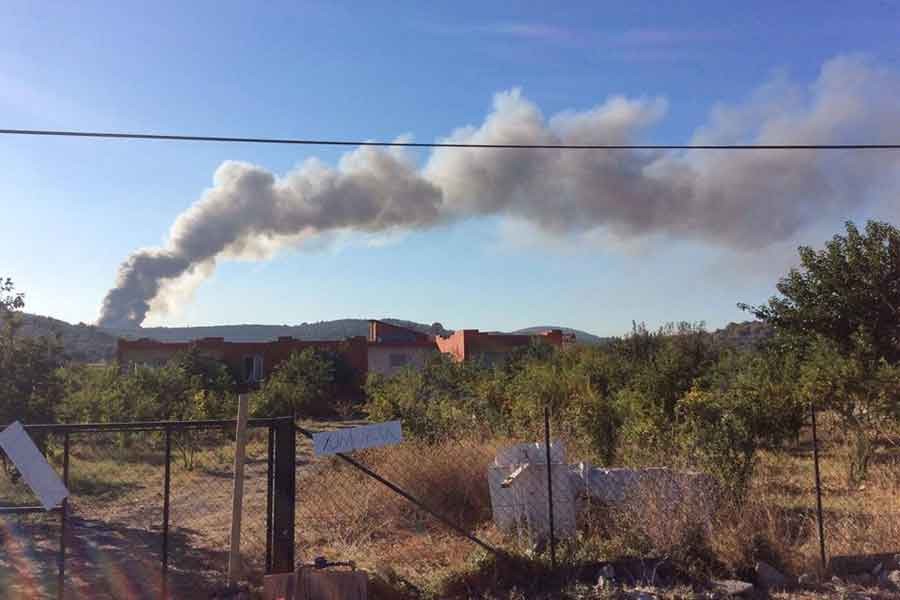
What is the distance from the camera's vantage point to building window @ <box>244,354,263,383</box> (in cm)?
4097

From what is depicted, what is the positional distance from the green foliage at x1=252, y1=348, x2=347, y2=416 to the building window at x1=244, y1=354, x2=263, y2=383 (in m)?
6.53

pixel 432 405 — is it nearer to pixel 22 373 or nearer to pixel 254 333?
pixel 22 373

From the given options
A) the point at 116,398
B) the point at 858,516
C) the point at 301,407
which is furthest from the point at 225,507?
the point at 301,407

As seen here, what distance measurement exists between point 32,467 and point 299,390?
22.1 meters

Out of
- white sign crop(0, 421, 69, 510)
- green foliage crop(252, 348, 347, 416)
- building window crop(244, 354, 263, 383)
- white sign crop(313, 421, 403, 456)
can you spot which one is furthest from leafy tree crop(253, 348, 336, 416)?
white sign crop(0, 421, 69, 510)

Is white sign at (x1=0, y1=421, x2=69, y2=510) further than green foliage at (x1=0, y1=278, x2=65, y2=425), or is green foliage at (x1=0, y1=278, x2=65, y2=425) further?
green foliage at (x1=0, y1=278, x2=65, y2=425)

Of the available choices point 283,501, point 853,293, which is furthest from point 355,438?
point 853,293

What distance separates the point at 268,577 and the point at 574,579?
2.38 metres

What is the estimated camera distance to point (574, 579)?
19.4 ft

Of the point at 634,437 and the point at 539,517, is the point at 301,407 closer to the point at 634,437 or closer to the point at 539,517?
the point at 634,437

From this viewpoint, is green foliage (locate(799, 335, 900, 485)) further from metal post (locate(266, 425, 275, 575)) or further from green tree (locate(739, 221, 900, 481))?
metal post (locate(266, 425, 275, 575))

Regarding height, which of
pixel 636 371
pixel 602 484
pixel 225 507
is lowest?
pixel 225 507

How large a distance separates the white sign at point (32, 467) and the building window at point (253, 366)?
3671 centimetres

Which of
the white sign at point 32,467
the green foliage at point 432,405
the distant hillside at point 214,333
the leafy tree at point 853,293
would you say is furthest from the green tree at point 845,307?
the distant hillside at point 214,333
